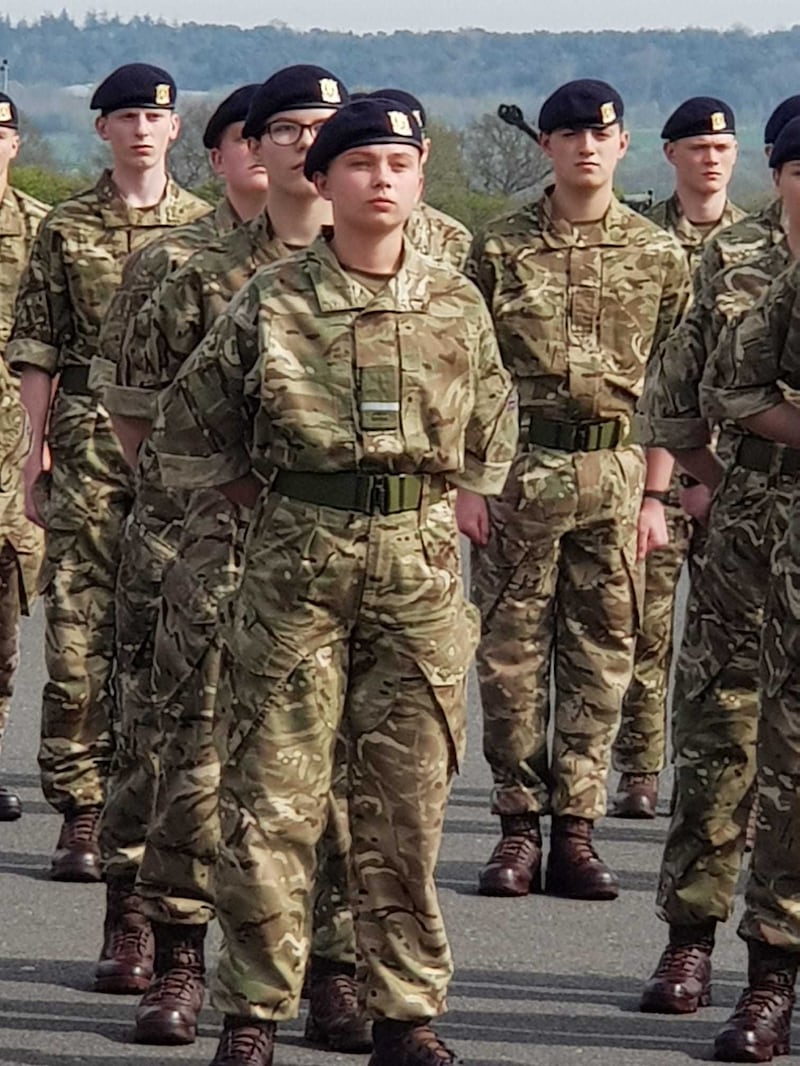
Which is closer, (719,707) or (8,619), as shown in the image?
(719,707)

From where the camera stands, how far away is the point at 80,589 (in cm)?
915

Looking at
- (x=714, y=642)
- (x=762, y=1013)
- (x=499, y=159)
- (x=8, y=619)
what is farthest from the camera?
(x=499, y=159)

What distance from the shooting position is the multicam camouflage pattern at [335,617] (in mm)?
6422

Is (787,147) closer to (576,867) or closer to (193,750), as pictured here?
(193,750)

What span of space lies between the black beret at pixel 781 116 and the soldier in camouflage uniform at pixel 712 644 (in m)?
1.42

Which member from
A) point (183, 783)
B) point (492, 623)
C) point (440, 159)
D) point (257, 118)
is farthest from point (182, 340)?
point (440, 159)

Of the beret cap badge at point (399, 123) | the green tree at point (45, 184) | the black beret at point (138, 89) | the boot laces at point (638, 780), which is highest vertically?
the beret cap badge at point (399, 123)

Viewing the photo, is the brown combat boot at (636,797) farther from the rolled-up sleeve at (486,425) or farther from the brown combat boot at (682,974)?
the rolled-up sleeve at (486,425)

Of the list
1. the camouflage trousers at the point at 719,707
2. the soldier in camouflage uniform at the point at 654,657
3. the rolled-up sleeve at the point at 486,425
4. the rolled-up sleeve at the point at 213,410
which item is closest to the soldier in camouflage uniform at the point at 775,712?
the camouflage trousers at the point at 719,707

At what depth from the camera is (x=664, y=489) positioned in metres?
9.23

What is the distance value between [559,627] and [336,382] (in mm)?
2866

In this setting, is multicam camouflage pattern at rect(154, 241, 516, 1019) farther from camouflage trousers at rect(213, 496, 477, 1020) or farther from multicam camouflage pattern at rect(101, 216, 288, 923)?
multicam camouflage pattern at rect(101, 216, 288, 923)

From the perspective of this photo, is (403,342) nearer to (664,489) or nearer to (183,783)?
(183,783)

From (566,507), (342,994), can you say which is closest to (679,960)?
(342,994)
